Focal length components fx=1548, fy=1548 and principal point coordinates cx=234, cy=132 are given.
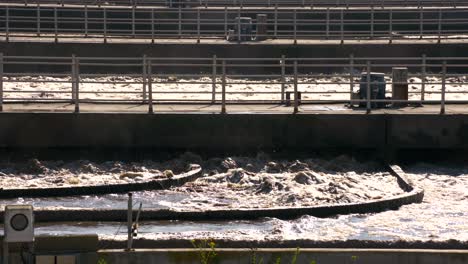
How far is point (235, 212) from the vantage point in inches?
904

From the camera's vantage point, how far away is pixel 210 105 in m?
30.6

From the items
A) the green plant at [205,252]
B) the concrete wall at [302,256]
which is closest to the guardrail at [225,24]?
the green plant at [205,252]

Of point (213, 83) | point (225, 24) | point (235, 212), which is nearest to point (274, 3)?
point (225, 24)

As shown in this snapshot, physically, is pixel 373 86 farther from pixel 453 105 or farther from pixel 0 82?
pixel 0 82

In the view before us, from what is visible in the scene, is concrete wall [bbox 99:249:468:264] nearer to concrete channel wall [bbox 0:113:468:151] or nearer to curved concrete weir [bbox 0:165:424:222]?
curved concrete weir [bbox 0:165:424:222]

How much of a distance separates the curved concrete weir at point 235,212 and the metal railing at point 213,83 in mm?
4821

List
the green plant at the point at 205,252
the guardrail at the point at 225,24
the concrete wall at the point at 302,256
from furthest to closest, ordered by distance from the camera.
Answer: the guardrail at the point at 225,24
the concrete wall at the point at 302,256
the green plant at the point at 205,252

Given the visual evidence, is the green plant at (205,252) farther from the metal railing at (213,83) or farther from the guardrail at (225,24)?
the guardrail at (225,24)

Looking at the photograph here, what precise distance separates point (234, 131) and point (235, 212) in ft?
18.4

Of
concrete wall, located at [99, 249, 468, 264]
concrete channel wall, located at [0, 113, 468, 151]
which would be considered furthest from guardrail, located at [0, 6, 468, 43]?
concrete wall, located at [99, 249, 468, 264]

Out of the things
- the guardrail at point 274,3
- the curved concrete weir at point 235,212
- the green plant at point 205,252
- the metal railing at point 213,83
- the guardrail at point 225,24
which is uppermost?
the guardrail at point 274,3

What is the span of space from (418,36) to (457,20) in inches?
128

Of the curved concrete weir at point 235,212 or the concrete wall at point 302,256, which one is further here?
the curved concrete weir at point 235,212

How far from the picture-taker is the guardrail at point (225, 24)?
46.8m
